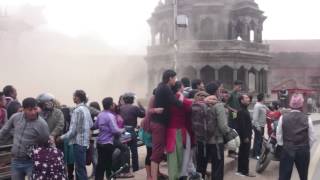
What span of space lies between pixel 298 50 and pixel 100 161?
217 ft

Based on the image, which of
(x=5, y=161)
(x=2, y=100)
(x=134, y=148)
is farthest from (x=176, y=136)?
(x=2, y=100)

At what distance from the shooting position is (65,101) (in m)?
40.2

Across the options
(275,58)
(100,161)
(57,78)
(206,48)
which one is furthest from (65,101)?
(275,58)

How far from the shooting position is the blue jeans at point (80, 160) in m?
8.55

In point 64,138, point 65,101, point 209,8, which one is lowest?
point 65,101

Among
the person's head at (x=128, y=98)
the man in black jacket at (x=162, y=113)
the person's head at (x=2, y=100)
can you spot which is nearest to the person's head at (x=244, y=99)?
the person's head at (x=128, y=98)

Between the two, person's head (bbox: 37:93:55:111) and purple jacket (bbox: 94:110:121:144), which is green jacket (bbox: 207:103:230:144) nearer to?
purple jacket (bbox: 94:110:121:144)

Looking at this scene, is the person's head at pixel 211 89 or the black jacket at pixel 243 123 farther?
the black jacket at pixel 243 123

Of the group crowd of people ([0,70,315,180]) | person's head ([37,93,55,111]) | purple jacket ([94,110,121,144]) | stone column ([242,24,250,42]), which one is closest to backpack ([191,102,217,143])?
crowd of people ([0,70,315,180])

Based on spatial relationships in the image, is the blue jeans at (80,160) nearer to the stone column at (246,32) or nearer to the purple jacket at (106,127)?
the purple jacket at (106,127)

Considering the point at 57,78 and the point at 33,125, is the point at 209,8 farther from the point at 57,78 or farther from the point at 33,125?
the point at 33,125

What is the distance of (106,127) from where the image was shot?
9.05 m

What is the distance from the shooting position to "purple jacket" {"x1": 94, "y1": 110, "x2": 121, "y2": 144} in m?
9.05

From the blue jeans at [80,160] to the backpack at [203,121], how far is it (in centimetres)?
185
